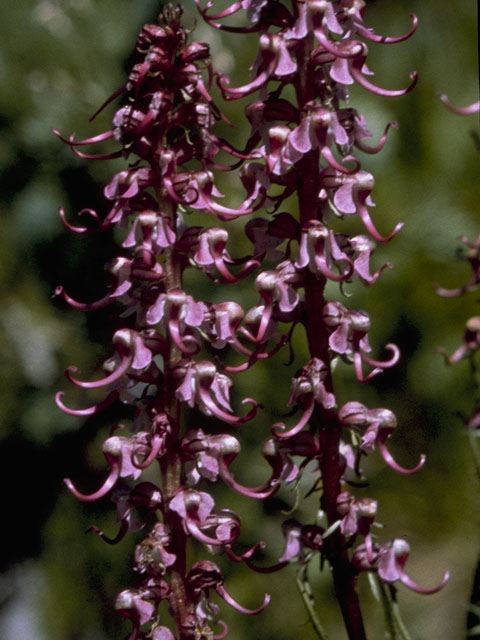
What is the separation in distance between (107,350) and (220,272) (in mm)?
631

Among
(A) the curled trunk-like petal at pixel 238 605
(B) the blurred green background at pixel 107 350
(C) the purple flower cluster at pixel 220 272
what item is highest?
→ (C) the purple flower cluster at pixel 220 272

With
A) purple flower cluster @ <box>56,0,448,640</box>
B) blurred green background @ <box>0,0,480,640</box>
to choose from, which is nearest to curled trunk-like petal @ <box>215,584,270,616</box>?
purple flower cluster @ <box>56,0,448,640</box>

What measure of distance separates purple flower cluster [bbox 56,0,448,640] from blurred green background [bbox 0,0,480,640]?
33 cm

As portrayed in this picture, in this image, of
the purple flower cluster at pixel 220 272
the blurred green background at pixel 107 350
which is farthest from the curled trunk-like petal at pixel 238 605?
the blurred green background at pixel 107 350

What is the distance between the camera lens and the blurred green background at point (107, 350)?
1146mm

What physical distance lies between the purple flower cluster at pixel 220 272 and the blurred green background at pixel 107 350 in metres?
0.33

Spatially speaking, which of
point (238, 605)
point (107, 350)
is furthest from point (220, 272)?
point (107, 350)

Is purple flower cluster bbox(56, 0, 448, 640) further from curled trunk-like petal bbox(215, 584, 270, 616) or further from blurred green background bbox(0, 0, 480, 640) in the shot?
blurred green background bbox(0, 0, 480, 640)

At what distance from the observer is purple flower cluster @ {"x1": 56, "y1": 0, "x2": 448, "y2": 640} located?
1.77 ft

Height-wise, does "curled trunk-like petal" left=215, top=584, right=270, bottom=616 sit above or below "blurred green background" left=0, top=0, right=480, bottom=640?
above

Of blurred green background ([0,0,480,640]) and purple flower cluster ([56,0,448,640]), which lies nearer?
purple flower cluster ([56,0,448,640])

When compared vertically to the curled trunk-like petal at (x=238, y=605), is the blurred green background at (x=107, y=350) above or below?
below

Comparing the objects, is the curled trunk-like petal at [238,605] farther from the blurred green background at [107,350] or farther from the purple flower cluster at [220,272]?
the blurred green background at [107,350]

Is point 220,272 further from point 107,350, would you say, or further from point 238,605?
point 107,350
